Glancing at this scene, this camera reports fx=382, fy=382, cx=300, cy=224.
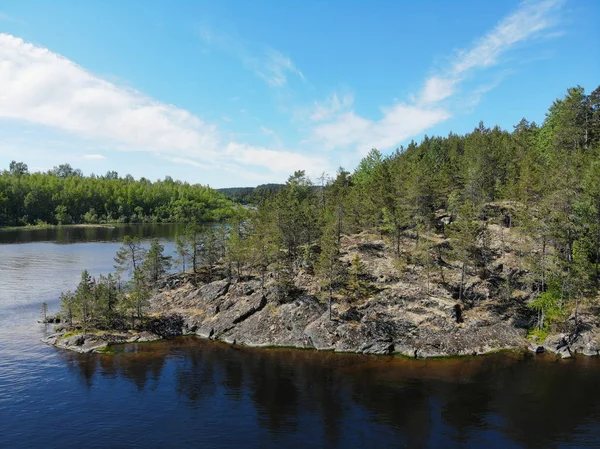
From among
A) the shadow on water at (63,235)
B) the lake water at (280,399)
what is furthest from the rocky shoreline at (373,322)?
the shadow on water at (63,235)

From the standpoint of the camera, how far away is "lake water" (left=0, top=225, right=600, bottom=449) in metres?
35.2

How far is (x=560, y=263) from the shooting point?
5634 cm

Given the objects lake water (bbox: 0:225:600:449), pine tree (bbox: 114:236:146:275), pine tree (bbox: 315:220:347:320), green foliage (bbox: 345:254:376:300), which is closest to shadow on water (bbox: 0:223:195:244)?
pine tree (bbox: 114:236:146:275)

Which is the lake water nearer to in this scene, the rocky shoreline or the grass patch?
the rocky shoreline

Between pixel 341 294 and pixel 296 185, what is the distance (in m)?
77.4

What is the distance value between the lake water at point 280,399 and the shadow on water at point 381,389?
0.14 m

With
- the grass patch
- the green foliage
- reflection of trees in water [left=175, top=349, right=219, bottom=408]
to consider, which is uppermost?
the green foliage

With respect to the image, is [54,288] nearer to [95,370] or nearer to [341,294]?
[95,370]

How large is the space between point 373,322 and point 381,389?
646 inches

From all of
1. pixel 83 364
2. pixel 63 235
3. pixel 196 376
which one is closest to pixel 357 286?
pixel 196 376

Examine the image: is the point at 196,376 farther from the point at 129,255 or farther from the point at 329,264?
the point at 129,255

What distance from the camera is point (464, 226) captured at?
62.9 metres

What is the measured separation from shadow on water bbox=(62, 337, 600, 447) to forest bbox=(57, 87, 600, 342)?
43.5 ft

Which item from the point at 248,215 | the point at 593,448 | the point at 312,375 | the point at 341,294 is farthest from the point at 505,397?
the point at 248,215
